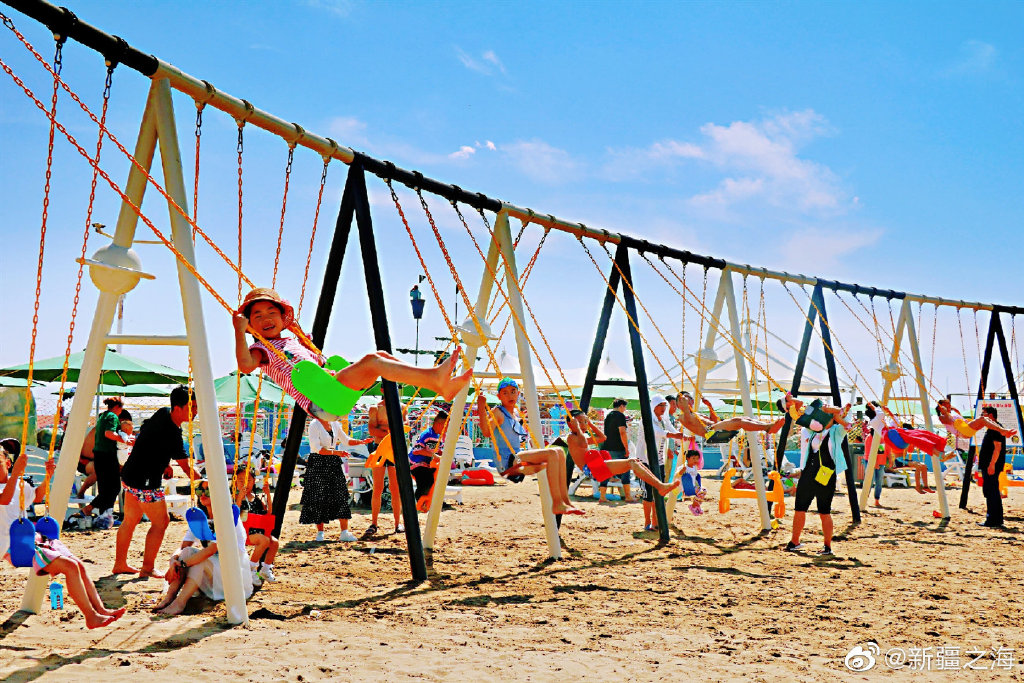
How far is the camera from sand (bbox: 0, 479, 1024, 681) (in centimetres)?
481

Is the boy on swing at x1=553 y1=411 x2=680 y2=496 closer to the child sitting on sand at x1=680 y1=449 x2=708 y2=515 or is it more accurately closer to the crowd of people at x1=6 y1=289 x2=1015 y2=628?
the crowd of people at x1=6 y1=289 x2=1015 y2=628

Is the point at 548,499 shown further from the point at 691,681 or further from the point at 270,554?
the point at 691,681

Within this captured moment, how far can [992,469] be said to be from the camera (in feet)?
39.0

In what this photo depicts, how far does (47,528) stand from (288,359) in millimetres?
2058

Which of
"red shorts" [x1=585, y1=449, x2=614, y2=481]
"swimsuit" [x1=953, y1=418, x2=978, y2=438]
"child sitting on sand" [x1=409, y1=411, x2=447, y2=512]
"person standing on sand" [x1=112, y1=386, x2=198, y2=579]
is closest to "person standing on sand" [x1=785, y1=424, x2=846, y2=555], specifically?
"red shorts" [x1=585, y1=449, x2=614, y2=481]

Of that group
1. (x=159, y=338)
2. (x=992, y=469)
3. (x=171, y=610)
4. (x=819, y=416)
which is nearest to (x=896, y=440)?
(x=992, y=469)

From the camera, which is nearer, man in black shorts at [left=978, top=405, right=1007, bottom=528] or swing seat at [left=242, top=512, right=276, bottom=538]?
swing seat at [left=242, top=512, right=276, bottom=538]

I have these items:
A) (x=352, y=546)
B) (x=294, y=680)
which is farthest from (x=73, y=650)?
(x=352, y=546)

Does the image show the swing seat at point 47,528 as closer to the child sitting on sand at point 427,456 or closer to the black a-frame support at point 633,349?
the child sitting on sand at point 427,456

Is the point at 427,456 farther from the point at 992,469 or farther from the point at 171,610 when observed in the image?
Result: the point at 992,469

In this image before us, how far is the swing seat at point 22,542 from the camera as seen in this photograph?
16.9 ft

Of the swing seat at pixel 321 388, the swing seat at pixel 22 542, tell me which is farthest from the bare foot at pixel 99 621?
the swing seat at pixel 321 388

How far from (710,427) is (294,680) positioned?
5.78 m

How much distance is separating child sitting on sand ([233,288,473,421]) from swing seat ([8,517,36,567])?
71.3 inches
